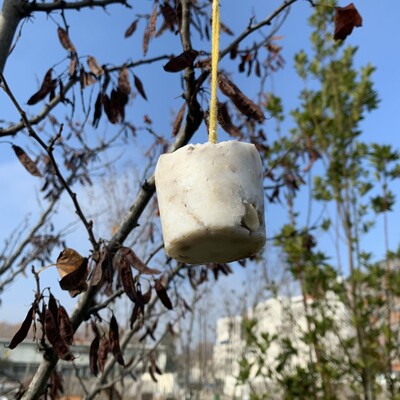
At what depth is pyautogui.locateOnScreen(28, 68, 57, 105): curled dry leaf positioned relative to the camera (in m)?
1.65

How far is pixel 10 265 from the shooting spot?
9.65 feet

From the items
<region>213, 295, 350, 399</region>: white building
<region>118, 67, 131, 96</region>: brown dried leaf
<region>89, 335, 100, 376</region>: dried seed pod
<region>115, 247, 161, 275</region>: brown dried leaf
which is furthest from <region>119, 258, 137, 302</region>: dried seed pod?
<region>213, 295, 350, 399</region>: white building

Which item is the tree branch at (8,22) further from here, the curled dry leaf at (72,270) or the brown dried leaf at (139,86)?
the curled dry leaf at (72,270)

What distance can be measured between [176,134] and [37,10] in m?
1.05

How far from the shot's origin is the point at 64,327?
1.16 meters

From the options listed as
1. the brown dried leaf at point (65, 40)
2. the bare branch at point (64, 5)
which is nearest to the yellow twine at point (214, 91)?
the brown dried leaf at point (65, 40)

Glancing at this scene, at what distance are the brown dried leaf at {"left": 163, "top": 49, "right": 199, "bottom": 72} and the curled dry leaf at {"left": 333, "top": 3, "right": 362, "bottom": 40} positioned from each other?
0.53m

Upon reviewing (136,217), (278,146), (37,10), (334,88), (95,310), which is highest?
(334,88)

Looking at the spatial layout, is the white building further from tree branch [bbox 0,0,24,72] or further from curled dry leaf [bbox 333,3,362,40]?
tree branch [bbox 0,0,24,72]

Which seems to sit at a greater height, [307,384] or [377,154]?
[377,154]

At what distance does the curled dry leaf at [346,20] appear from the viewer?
1355 mm

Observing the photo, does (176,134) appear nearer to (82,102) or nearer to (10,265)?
(82,102)

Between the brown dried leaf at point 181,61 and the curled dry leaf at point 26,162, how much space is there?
620 mm

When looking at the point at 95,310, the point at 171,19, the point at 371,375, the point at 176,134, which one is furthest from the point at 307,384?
the point at 171,19
